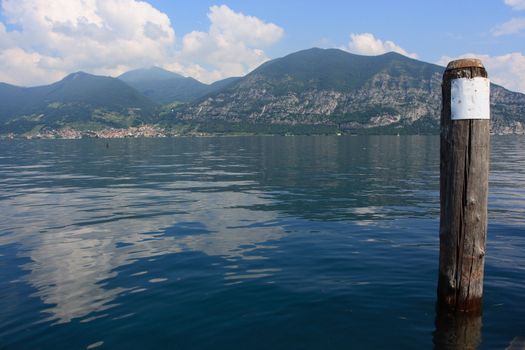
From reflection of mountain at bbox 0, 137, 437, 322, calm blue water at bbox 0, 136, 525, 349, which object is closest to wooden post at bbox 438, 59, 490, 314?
calm blue water at bbox 0, 136, 525, 349

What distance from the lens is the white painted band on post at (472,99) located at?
8352mm

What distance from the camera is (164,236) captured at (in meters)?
19.4

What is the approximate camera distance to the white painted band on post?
835 centimetres

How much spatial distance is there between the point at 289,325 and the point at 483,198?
17.6 feet

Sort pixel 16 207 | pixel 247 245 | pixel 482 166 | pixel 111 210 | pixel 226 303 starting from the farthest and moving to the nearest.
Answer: pixel 16 207, pixel 111 210, pixel 247 245, pixel 226 303, pixel 482 166

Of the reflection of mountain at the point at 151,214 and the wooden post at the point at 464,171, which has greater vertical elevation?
the wooden post at the point at 464,171

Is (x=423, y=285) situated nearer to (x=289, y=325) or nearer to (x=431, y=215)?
(x=289, y=325)

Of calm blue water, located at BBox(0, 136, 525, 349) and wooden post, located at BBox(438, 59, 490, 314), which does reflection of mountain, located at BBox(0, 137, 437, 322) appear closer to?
calm blue water, located at BBox(0, 136, 525, 349)

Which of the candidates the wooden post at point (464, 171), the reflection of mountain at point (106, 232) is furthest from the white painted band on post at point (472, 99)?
the reflection of mountain at point (106, 232)

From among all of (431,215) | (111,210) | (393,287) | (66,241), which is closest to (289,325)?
(393,287)

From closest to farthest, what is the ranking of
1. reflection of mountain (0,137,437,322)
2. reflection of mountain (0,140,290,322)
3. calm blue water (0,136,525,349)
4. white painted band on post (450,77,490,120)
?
white painted band on post (450,77,490,120) → calm blue water (0,136,525,349) → reflection of mountain (0,140,290,322) → reflection of mountain (0,137,437,322)

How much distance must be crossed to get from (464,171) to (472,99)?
4.98ft

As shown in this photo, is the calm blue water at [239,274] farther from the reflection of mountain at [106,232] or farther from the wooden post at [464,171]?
the wooden post at [464,171]

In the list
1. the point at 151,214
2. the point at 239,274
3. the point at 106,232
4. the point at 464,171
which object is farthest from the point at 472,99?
the point at 151,214
